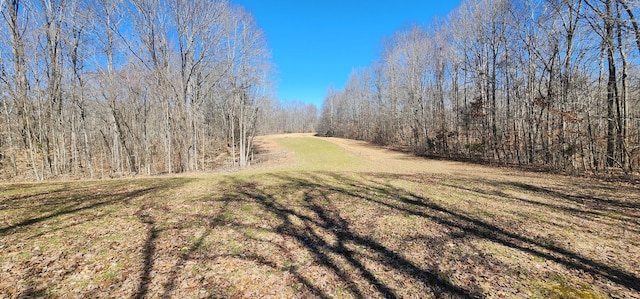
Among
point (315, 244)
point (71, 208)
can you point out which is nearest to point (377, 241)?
point (315, 244)

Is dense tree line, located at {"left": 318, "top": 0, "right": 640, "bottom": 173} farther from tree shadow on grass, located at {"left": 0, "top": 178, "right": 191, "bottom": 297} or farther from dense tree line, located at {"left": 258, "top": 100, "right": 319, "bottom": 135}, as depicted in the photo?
dense tree line, located at {"left": 258, "top": 100, "right": 319, "bottom": 135}

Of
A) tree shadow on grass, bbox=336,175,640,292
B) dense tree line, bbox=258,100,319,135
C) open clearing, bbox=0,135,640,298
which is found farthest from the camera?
dense tree line, bbox=258,100,319,135

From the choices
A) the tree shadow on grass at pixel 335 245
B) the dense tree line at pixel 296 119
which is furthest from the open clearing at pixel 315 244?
the dense tree line at pixel 296 119

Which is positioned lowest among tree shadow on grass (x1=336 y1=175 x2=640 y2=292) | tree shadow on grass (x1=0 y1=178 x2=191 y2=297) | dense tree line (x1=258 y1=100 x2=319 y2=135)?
tree shadow on grass (x1=336 y1=175 x2=640 y2=292)

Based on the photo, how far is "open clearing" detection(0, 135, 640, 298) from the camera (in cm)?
296

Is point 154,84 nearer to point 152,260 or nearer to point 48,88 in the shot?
point 48,88

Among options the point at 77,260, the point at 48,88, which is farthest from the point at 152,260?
the point at 48,88

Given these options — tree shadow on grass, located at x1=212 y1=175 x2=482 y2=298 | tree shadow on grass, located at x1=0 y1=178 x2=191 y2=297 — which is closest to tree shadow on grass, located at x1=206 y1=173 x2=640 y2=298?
tree shadow on grass, located at x1=212 y1=175 x2=482 y2=298

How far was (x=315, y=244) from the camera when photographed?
4.13m

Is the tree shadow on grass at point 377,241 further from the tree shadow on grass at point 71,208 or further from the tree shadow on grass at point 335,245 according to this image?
the tree shadow on grass at point 71,208

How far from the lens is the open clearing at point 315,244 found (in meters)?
2.96

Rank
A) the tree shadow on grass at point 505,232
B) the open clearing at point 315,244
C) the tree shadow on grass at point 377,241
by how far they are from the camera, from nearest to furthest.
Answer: the open clearing at point 315,244
the tree shadow on grass at point 377,241
the tree shadow on grass at point 505,232

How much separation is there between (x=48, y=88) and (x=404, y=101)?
2817cm

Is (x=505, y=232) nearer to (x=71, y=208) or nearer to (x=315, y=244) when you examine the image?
(x=315, y=244)
